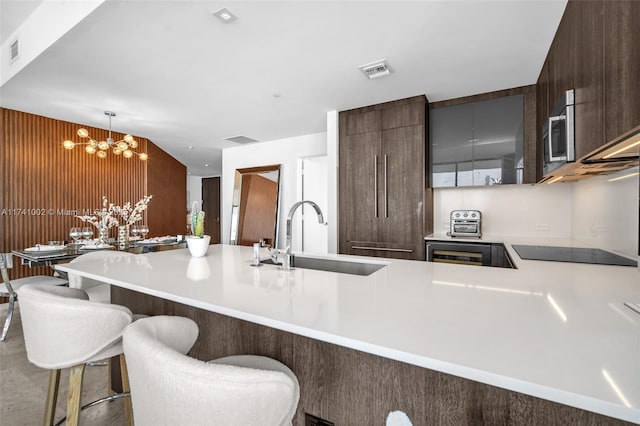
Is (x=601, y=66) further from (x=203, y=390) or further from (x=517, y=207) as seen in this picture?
(x=517, y=207)

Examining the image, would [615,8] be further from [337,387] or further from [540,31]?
[337,387]

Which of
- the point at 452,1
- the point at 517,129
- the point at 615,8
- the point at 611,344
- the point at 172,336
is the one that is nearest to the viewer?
the point at 611,344

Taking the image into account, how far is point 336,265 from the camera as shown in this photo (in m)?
1.93

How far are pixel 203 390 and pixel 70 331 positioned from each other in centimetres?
81

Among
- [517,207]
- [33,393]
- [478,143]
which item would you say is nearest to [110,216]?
[33,393]

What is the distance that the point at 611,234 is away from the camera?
2219 mm

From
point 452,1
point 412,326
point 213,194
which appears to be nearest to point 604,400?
point 412,326

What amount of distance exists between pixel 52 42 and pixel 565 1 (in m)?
3.64

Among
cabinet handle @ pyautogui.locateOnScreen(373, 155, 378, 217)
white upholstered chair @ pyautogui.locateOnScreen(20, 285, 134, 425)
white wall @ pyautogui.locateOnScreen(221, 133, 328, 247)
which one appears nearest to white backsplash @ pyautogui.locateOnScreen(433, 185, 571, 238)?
cabinet handle @ pyautogui.locateOnScreen(373, 155, 378, 217)

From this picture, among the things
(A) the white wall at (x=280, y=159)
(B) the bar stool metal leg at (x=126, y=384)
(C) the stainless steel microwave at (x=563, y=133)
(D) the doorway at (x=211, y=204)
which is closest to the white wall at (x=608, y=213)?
(C) the stainless steel microwave at (x=563, y=133)

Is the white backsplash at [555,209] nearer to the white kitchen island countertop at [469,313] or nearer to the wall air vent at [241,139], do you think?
the white kitchen island countertop at [469,313]

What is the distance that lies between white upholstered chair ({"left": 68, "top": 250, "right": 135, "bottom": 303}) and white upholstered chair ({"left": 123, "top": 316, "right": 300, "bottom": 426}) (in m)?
1.45

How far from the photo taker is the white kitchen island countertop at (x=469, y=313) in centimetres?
59

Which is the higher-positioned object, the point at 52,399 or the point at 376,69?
the point at 376,69
